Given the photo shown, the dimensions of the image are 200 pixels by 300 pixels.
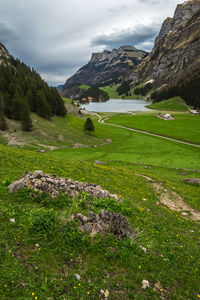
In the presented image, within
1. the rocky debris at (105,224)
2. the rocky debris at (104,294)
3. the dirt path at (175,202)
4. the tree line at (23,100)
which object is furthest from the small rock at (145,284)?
the tree line at (23,100)

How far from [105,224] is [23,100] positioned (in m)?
79.1

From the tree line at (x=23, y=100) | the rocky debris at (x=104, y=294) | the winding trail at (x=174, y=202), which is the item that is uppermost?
the tree line at (x=23, y=100)

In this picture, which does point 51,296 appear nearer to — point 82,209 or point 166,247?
point 82,209

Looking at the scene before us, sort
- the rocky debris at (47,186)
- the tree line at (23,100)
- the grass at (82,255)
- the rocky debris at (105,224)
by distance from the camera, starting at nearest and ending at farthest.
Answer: the grass at (82,255)
the rocky debris at (105,224)
the rocky debris at (47,186)
the tree line at (23,100)

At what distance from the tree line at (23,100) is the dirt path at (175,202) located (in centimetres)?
6079

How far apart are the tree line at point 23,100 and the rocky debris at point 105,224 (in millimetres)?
64068

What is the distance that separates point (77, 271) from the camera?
6781 millimetres

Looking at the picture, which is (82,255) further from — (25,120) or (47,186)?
(25,120)

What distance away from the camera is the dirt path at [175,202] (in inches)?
670

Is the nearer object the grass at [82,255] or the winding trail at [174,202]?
the grass at [82,255]

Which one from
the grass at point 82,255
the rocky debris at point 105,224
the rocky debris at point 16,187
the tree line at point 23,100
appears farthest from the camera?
the tree line at point 23,100

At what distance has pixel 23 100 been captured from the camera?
7481 cm

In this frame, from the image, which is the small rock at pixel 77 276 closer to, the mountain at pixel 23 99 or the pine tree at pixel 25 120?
the mountain at pixel 23 99

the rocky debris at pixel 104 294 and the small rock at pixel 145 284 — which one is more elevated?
the rocky debris at pixel 104 294
